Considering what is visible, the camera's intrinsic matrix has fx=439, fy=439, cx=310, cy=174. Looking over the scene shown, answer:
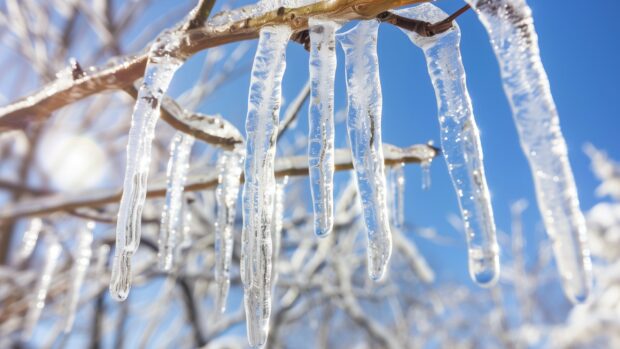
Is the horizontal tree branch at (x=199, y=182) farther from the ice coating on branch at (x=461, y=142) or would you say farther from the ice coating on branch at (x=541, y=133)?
the ice coating on branch at (x=541, y=133)

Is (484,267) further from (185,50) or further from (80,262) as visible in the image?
(80,262)

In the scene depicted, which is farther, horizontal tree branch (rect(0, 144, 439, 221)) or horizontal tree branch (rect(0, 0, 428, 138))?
horizontal tree branch (rect(0, 144, 439, 221))

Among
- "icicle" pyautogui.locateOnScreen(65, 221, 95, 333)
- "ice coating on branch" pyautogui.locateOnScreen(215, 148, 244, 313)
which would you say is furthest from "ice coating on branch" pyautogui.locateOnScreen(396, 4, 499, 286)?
"icicle" pyautogui.locateOnScreen(65, 221, 95, 333)

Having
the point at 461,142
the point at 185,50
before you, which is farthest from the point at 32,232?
the point at 461,142

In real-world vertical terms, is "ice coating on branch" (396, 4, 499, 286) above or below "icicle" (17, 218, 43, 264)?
below

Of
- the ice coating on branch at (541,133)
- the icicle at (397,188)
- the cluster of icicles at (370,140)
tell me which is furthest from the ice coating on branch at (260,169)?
the icicle at (397,188)

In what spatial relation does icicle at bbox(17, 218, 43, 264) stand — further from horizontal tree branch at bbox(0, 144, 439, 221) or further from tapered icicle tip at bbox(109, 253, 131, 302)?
tapered icicle tip at bbox(109, 253, 131, 302)
